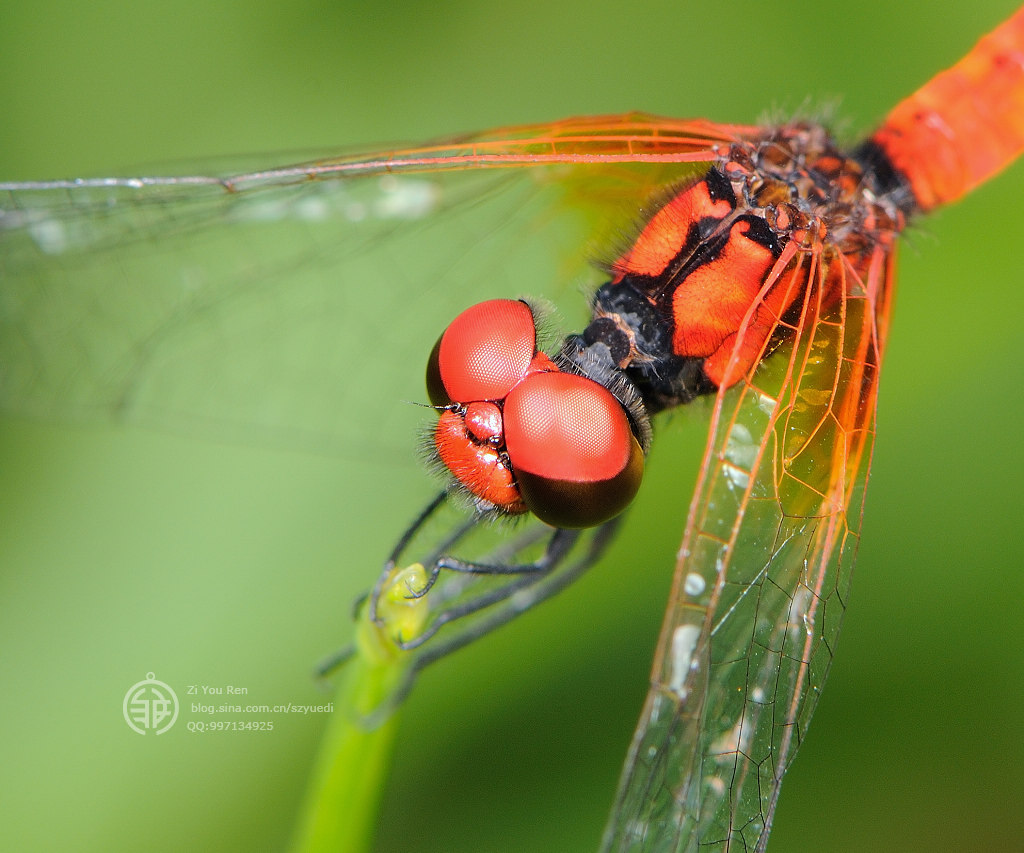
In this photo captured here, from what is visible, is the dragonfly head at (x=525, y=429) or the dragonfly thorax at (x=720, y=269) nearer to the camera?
the dragonfly head at (x=525, y=429)

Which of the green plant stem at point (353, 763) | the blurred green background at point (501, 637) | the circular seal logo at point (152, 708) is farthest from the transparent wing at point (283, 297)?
the green plant stem at point (353, 763)

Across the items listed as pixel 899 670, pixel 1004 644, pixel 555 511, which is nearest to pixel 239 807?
pixel 555 511

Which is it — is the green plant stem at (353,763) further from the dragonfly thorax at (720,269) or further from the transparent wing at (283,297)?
the transparent wing at (283,297)

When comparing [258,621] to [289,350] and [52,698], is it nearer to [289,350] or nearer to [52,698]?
[52,698]

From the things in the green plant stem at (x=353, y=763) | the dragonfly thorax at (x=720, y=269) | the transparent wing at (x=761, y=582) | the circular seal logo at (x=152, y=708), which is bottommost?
the green plant stem at (x=353, y=763)

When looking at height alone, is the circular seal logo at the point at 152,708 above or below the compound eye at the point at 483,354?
below

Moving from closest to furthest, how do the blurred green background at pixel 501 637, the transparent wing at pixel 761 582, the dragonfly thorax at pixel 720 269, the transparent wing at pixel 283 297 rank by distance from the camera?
1. the transparent wing at pixel 761 582
2. the dragonfly thorax at pixel 720 269
3. the blurred green background at pixel 501 637
4. the transparent wing at pixel 283 297

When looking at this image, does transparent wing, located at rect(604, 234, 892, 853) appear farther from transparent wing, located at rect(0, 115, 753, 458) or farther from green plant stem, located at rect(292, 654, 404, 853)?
transparent wing, located at rect(0, 115, 753, 458)

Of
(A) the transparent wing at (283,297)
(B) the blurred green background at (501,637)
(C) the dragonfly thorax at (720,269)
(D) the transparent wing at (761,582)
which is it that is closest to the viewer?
(D) the transparent wing at (761,582)
